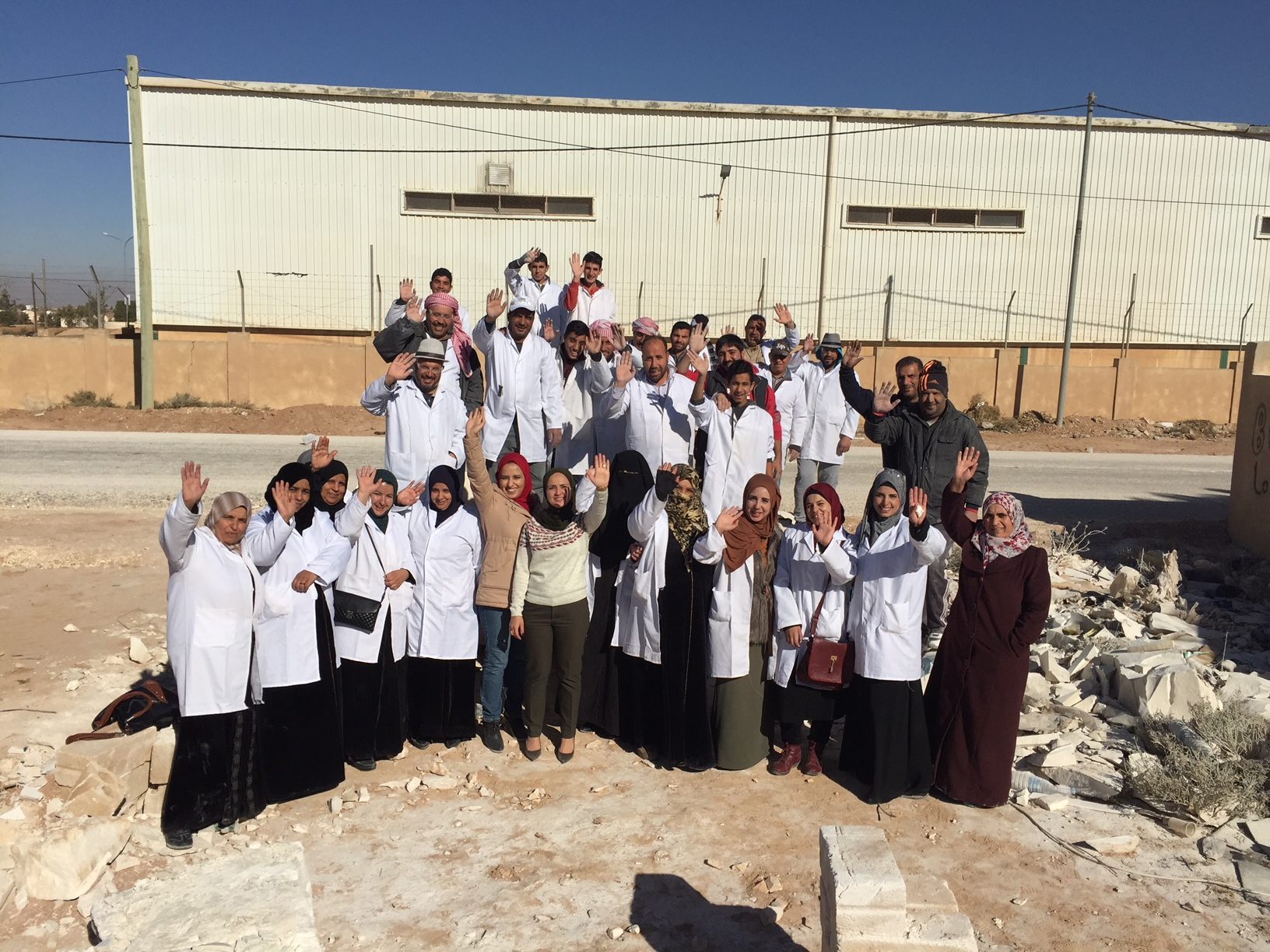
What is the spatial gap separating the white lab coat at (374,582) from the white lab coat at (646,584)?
46.8 inches

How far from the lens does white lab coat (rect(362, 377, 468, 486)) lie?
6535mm

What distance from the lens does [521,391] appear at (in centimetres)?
731

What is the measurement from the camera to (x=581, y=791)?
5164mm

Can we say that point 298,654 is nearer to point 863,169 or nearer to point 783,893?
point 783,893

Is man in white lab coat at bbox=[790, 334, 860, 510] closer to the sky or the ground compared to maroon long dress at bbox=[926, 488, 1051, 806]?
closer to the sky

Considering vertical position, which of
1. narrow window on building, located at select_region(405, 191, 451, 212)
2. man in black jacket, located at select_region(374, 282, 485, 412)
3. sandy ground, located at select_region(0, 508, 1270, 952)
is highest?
narrow window on building, located at select_region(405, 191, 451, 212)

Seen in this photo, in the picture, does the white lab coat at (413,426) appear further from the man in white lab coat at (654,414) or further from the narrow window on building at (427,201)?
the narrow window on building at (427,201)

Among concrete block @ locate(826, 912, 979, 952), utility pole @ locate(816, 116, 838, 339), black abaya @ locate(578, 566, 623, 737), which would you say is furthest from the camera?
utility pole @ locate(816, 116, 838, 339)

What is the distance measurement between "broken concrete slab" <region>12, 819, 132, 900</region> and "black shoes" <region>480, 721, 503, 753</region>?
187 centimetres

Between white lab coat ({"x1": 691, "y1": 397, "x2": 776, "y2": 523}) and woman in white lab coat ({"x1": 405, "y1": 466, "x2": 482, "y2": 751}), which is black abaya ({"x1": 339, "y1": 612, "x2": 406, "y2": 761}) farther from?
white lab coat ({"x1": 691, "y1": 397, "x2": 776, "y2": 523})

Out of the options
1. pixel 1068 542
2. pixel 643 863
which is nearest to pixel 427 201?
pixel 1068 542

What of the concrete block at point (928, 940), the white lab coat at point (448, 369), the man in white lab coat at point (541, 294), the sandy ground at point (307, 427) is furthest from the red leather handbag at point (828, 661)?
the sandy ground at point (307, 427)

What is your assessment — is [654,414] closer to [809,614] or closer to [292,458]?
[809,614]

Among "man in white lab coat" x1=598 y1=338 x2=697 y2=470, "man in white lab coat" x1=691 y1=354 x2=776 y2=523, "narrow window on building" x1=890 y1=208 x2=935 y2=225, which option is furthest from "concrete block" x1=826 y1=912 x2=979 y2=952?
"narrow window on building" x1=890 y1=208 x2=935 y2=225
